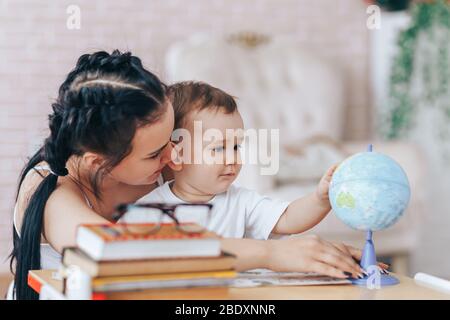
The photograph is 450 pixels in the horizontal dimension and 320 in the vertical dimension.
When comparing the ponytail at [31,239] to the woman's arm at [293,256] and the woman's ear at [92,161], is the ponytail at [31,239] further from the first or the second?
the woman's arm at [293,256]

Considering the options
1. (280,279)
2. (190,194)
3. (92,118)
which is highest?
(92,118)

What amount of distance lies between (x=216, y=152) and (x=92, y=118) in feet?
0.77

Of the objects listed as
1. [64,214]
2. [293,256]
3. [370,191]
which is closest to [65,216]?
[64,214]

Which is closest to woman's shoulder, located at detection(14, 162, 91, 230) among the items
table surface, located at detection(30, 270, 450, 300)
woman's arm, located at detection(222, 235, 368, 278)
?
table surface, located at detection(30, 270, 450, 300)

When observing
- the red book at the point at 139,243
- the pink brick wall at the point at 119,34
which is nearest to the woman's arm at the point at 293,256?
the red book at the point at 139,243

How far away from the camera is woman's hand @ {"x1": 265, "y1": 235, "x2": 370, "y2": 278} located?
45.4 inches

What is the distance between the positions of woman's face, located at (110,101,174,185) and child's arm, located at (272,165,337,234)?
0.25 meters

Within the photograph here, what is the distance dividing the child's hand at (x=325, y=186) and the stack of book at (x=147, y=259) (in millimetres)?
294

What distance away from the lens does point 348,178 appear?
1161 mm

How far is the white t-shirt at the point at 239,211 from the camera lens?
1.37 m

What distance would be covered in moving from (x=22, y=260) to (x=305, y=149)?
2.35 m

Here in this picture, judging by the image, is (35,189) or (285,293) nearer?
(285,293)

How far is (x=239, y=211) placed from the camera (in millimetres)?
1384

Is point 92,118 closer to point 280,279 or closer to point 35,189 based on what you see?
point 35,189
